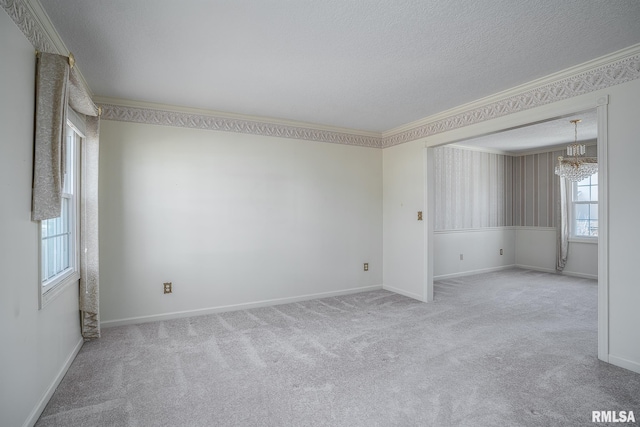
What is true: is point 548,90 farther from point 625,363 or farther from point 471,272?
point 471,272

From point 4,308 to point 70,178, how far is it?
1636 millimetres

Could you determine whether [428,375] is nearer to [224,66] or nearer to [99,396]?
[99,396]

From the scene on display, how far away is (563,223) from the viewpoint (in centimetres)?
615

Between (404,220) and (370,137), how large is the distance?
1418 mm

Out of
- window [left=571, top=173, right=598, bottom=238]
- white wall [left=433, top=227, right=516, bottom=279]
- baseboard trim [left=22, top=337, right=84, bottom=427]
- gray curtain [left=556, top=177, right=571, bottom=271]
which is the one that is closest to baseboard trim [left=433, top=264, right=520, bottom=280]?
white wall [left=433, top=227, right=516, bottom=279]

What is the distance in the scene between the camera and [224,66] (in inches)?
109

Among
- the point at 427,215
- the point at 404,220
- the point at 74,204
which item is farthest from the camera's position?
the point at 404,220

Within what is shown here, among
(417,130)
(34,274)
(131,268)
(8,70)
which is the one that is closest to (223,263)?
(131,268)

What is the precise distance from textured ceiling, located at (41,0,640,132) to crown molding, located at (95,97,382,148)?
0.19 meters

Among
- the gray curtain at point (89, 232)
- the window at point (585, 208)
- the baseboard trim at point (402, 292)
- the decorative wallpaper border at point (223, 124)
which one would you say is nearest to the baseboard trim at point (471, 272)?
the baseboard trim at point (402, 292)

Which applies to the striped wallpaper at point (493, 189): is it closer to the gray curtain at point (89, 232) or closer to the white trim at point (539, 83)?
the white trim at point (539, 83)

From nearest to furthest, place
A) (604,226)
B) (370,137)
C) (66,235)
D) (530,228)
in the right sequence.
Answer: (604,226), (66,235), (370,137), (530,228)

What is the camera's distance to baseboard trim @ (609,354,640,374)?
8.13ft

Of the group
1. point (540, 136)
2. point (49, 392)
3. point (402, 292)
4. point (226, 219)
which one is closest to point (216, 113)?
point (226, 219)
